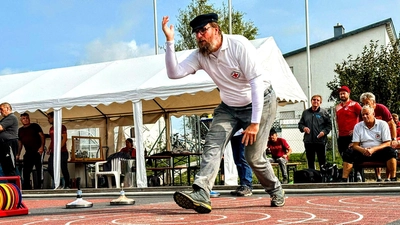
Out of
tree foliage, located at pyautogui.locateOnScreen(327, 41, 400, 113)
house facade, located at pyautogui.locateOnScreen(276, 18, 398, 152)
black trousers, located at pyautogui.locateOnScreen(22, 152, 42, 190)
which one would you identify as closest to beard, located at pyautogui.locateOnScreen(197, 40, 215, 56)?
black trousers, located at pyautogui.locateOnScreen(22, 152, 42, 190)

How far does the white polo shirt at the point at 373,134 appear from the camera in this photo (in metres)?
10.4

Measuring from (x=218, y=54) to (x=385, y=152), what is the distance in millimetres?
5505

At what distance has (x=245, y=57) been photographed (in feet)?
19.0

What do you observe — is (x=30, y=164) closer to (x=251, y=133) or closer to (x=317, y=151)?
(x=317, y=151)

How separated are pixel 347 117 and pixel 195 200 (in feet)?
21.6

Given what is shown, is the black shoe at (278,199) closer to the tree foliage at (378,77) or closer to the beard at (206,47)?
the beard at (206,47)

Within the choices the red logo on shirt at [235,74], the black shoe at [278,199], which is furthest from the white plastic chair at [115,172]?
the red logo on shirt at [235,74]

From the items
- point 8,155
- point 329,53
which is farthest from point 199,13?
point 8,155

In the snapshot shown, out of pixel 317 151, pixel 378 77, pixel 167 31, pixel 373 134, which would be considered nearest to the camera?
pixel 167 31

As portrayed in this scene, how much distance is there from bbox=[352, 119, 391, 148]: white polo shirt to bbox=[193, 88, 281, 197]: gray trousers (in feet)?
15.7

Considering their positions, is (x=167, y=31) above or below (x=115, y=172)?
above

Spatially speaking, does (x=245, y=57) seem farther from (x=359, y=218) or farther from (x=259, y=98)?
(x=359, y=218)

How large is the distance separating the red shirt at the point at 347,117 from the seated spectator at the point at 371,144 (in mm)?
749

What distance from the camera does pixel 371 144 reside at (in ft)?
34.7
